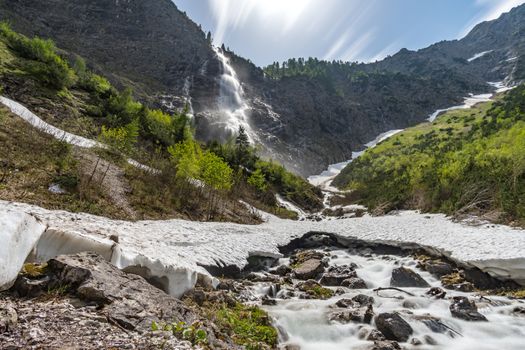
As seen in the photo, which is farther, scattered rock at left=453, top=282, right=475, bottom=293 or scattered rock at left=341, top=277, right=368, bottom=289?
scattered rock at left=341, top=277, right=368, bottom=289

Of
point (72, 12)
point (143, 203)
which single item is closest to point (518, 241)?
point (143, 203)

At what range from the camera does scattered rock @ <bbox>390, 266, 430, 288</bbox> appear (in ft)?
46.0

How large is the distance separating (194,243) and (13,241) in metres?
10.4

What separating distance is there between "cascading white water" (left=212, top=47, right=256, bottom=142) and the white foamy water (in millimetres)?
101156

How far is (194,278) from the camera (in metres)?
9.43

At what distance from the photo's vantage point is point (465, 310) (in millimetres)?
10352

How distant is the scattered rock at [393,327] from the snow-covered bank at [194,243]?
5.71 m

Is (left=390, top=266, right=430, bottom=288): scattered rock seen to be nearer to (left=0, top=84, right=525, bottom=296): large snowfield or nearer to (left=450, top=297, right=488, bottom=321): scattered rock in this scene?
(left=0, top=84, right=525, bottom=296): large snowfield

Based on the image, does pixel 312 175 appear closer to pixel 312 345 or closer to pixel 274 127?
pixel 274 127

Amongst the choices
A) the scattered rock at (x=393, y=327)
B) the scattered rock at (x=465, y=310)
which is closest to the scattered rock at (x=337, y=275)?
the scattered rock at (x=465, y=310)

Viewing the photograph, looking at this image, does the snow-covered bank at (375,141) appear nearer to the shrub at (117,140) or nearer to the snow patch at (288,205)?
the snow patch at (288,205)

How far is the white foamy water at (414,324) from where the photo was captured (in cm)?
880

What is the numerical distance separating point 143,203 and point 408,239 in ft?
61.5

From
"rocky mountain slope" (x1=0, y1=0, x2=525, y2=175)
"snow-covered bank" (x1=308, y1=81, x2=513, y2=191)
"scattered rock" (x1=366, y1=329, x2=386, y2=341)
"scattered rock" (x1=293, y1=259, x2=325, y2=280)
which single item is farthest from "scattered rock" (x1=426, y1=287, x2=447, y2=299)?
"rocky mountain slope" (x1=0, y1=0, x2=525, y2=175)
